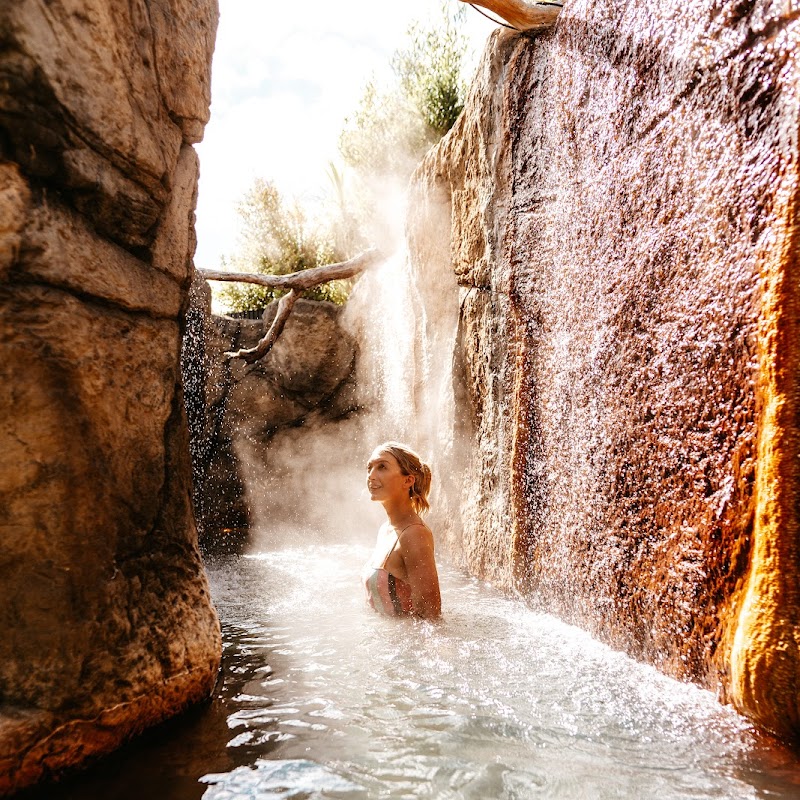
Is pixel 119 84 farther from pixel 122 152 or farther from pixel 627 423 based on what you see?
pixel 627 423

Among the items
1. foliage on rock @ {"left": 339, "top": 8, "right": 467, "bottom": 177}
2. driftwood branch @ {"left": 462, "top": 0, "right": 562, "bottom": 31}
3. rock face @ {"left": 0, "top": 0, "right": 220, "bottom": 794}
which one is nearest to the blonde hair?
rock face @ {"left": 0, "top": 0, "right": 220, "bottom": 794}

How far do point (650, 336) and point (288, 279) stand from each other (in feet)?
18.8

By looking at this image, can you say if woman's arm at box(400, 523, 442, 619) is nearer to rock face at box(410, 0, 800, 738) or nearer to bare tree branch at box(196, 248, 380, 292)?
rock face at box(410, 0, 800, 738)

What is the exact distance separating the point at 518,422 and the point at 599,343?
962mm

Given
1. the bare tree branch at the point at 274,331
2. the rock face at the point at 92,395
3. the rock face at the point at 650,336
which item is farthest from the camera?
the bare tree branch at the point at 274,331

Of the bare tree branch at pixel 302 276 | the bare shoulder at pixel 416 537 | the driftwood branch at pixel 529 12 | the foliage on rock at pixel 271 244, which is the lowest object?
the bare shoulder at pixel 416 537

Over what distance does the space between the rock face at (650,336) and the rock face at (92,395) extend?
5.89 ft

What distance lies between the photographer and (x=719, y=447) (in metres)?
2.39

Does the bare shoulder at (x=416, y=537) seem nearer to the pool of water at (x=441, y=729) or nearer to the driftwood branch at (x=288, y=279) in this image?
the pool of water at (x=441, y=729)

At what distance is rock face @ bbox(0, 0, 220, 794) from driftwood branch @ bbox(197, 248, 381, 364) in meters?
5.61

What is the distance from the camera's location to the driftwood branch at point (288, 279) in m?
7.93

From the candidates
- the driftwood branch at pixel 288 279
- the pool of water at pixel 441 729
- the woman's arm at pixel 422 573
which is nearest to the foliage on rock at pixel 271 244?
the driftwood branch at pixel 288 279

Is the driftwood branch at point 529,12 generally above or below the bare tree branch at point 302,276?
above

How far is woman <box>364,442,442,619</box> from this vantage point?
321cm
